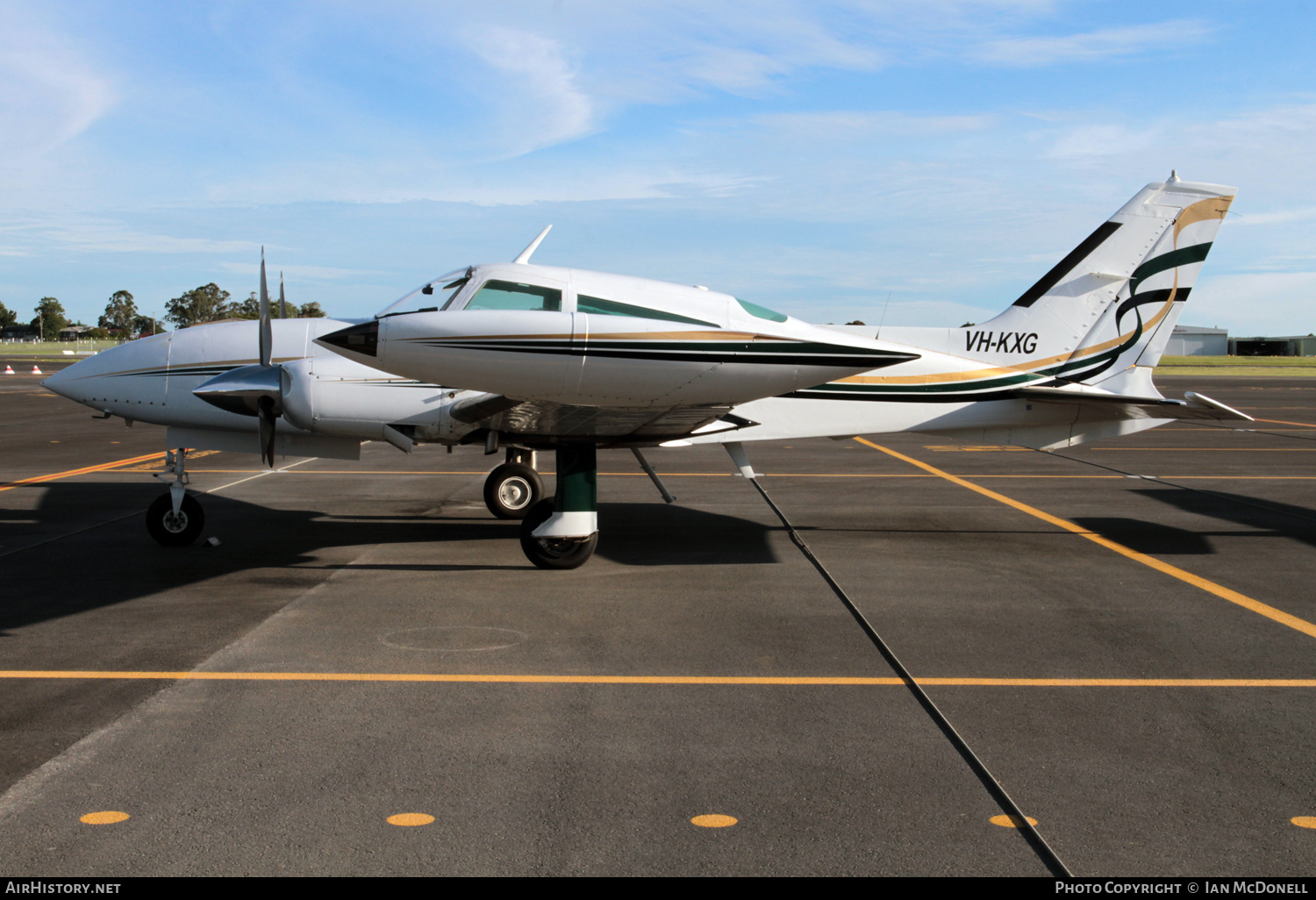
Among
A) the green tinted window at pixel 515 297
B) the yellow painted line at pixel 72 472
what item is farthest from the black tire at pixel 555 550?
the yellow painted line at pixel 72 472

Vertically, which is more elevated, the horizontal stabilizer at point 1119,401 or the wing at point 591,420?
the horizontal stabilizer at point 1119,401

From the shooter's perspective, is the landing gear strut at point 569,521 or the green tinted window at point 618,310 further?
the landing gear strut at point 569,521

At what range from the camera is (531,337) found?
6707mm

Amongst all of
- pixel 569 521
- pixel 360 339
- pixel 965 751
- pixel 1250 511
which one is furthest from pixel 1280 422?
pixel 360 339

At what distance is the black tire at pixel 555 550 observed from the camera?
925cm

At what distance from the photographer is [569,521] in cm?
909

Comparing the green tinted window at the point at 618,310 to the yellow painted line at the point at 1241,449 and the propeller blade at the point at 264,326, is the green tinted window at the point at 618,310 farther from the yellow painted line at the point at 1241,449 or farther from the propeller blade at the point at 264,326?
the yellow painted line at the point at 1241,449

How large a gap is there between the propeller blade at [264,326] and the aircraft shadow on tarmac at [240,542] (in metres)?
2.13

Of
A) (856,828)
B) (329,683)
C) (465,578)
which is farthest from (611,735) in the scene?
(465,578)

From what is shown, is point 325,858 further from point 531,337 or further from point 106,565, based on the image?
point 106,565

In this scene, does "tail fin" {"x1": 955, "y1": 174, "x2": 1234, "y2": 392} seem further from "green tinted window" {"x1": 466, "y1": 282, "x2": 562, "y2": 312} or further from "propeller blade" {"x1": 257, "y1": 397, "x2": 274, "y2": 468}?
"propeller blade" {"x1": 257, "y1": 397, "x2": 274, "y2": 468}

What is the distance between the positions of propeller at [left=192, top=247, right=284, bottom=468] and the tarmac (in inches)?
55.3

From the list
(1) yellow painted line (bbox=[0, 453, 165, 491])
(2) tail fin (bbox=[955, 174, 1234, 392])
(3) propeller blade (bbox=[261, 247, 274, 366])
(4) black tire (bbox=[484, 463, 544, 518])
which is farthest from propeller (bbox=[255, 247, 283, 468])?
(2) tail fin (bbox=[955, 174, 1234, 392])

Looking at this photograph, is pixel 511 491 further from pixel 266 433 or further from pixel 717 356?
pixel 717 356
